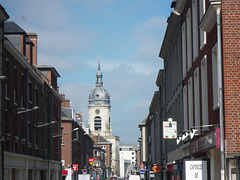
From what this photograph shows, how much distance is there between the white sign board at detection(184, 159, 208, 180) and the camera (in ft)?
62.2

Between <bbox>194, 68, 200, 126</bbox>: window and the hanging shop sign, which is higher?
<bbox>194, 68, 200, 126</bbox>: window

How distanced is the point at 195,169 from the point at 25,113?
76.0 ft

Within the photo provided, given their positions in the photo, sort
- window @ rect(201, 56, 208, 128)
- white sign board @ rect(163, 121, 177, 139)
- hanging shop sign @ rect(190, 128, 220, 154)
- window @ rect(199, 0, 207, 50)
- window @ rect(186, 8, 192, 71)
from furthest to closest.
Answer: white sign board @ rect(163, 121, 177, 139)
window @ rect(186, 8, 192, 71)
window @ rect(201, 56, 208, 128)
window @ rect(199, 0, 207, 50)
hanging shop sign @ rect(190, 128, 220, 154)

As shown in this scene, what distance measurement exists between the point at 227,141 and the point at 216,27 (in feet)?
13.9

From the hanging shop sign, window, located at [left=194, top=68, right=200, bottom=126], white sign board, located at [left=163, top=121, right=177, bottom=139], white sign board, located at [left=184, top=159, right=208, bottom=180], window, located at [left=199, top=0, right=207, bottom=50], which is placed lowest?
white sign board, located at [left=184, top=159, right=208, bottom=180]

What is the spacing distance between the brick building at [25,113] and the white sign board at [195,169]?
39.4 ft

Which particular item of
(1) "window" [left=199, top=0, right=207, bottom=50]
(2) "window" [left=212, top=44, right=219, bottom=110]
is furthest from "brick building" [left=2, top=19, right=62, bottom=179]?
(2) "window" [left=212, top=44, right=219, bottom=110]

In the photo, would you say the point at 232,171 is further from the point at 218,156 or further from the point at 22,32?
the point at 22,32

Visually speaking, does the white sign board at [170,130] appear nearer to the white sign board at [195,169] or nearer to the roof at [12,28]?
the white sign board at [195,169]

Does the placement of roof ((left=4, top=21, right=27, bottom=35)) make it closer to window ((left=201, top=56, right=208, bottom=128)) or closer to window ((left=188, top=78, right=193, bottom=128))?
window ((left=188, top=78, right=193, bottom=128))

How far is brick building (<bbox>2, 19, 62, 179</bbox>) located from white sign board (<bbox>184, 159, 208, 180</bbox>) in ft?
39.4

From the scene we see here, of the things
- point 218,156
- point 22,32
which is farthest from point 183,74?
point 22,32

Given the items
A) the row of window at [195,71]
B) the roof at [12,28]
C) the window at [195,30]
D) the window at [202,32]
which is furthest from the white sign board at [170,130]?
the roof at [12,28]

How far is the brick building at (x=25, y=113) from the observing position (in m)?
33.8
